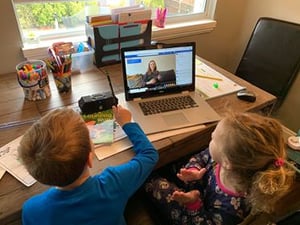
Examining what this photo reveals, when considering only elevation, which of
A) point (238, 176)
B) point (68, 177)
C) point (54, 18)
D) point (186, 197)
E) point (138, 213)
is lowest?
point (138, 213)

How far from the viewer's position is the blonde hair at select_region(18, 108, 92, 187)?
24.1 inches

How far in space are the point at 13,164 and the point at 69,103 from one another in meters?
0.38

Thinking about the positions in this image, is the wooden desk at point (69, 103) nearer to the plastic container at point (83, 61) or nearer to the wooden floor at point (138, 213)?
the plastic container at point (83, 61)

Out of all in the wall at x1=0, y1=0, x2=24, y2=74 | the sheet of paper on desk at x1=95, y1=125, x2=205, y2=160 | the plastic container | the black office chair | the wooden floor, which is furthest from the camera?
the black office chair

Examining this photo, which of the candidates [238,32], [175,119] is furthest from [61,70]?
[238,32]

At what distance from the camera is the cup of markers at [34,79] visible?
3.49ft

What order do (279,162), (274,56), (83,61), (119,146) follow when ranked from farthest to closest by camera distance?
(274,56), (83,61), (119,146), (279,162)

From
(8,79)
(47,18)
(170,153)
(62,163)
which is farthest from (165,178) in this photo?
(47,18)

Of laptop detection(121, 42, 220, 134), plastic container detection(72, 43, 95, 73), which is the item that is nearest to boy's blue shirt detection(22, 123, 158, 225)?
laptop detection(121, 42, 220, 134)

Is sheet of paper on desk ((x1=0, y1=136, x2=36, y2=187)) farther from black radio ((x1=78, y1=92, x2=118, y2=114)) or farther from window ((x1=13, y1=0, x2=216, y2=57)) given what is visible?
window ((x1=13, y1=0, x2=216, y2=57))

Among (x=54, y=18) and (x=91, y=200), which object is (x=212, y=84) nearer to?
(x=91, y=200)

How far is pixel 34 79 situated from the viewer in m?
1.08

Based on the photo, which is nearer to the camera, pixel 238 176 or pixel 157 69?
pixel 238 176

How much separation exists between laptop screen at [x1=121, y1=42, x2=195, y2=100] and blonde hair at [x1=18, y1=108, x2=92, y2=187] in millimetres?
502
